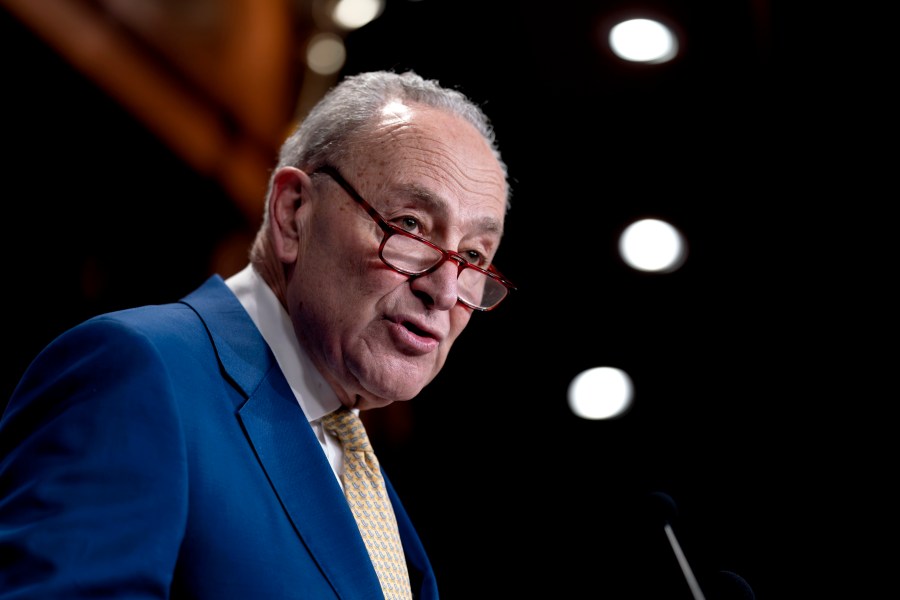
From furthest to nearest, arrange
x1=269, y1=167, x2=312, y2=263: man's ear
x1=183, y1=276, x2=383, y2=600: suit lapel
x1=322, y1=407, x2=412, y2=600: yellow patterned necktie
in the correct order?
x1=269, y1=167, x2=312, y2=263: man's ear → x1=322, y1=407, x2=412, y2=600: yellow patterned necktie → x1=183, y1=276, x2=383, y2=600: suit lapel

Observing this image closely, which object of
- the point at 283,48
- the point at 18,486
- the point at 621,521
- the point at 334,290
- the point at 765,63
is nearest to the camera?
the point at 18,486

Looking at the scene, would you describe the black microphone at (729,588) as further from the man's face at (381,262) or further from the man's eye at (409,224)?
the man's eye at (409,224)

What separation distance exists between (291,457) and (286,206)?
0.49 meters

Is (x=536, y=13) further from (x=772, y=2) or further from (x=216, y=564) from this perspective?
(x=216, y=564)

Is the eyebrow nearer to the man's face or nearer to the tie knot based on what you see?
the man's face

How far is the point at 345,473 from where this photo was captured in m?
1.30

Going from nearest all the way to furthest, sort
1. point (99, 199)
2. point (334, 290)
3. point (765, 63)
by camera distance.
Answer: point (334, 290)
point (99, 199)
point (765, 63)

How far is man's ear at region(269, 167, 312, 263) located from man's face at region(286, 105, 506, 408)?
2cm

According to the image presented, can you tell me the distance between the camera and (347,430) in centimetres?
133

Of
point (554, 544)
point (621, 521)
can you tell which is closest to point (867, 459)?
point (621, 521)

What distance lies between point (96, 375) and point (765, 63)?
249 cm

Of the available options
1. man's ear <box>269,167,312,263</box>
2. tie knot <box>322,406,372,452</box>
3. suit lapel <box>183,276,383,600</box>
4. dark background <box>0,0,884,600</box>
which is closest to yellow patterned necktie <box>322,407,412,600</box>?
tie knot <box>322,406,372,452</box>

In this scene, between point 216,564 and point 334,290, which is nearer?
point 216,564

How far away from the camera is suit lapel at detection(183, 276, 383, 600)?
1052 millimetres
